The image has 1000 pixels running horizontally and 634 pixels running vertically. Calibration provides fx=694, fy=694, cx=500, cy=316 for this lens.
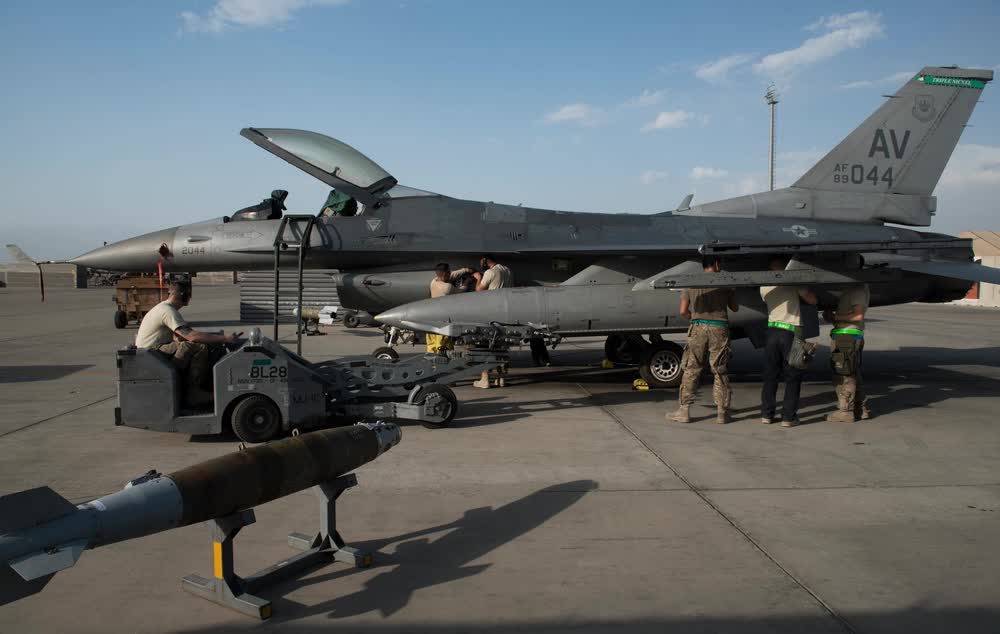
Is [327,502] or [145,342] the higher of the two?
[145,342]

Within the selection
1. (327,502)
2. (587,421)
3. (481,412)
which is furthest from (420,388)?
(327,502)

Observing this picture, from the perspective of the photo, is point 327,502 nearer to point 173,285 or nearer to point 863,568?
point 863,568

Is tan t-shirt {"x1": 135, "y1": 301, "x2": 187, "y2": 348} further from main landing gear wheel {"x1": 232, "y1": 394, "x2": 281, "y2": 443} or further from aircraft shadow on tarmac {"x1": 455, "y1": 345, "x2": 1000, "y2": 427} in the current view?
aircraft shadow on tarmac {"x1": 455, "y1": 345, "x2": 1000, "y2": 427}

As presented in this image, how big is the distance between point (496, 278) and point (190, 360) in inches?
178

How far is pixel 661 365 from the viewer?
1005cm

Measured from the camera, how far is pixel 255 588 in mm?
3605

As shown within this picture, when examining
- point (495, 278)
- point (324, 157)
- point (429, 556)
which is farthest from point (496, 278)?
point (429, 556)

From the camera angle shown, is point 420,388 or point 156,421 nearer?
point 156,421

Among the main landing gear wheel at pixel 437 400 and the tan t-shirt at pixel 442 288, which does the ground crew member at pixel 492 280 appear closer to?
Answer: the tan t-shirt at pixel 442 288

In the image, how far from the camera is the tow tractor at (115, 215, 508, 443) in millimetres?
6457

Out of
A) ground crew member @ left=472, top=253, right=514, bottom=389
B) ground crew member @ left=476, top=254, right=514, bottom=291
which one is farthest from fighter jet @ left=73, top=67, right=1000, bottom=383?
ground crew member @ left=476, top=254, right=514, bottom=291

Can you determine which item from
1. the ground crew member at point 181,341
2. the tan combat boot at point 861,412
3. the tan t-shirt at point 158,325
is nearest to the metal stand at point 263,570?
the ground crew member at point 181,341

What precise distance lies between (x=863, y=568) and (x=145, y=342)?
243 inches

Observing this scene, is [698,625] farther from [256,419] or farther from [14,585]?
[256,419]
